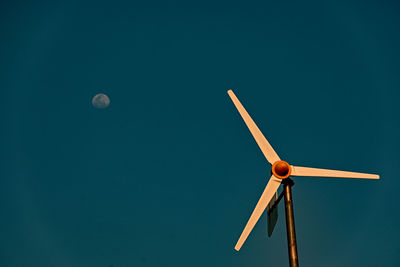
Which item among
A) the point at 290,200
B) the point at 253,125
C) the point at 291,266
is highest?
the point at 253,125

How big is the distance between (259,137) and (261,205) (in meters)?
5.66

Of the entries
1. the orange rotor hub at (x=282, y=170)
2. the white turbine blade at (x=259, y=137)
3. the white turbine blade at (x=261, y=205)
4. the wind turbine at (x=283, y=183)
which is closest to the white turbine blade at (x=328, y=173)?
the wind turbine at (x=283, y=183)

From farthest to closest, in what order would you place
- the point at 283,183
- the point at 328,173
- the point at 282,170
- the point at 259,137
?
the point at 259,137 < the point at 328,173 < the point at 283,183 < the point at 282,170

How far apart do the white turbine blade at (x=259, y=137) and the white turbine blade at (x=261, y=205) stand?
1843 millimetres

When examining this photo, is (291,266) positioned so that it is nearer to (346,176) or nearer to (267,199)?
(267,199)

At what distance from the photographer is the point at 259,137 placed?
29500 mm

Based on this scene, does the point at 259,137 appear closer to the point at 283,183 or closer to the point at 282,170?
the point at 282,170

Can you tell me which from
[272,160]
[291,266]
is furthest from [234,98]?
[291,266]

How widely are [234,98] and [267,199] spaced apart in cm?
913

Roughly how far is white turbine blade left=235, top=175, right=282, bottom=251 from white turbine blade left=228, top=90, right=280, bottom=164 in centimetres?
184

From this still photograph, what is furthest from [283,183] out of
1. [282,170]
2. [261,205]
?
[261,205]

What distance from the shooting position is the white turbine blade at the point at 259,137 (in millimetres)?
27828

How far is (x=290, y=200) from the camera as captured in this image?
84.7 ft

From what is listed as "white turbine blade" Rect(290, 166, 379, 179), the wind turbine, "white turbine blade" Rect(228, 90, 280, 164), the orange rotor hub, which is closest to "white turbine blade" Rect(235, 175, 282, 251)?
the wind turbine
